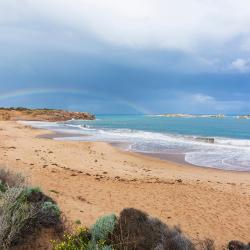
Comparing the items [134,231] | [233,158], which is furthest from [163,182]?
[233,158]

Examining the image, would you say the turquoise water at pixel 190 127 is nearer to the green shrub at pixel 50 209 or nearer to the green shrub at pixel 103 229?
the green shrub at pixel 50 209

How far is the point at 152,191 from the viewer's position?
11.8 m

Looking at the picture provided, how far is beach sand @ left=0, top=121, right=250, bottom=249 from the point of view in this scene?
27.9 feet

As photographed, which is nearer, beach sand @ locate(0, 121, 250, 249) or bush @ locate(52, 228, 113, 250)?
bush @ locate(52, 228, 113, 250)

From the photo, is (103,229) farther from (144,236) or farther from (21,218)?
(21,218)

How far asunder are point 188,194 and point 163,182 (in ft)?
6.18

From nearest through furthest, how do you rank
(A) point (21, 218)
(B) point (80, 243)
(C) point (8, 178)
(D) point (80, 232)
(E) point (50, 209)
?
(B) point (80, 243), (A) point (21, 218), (D) point (80, 232), (E) point (50, 209), (C) point (8, 178)

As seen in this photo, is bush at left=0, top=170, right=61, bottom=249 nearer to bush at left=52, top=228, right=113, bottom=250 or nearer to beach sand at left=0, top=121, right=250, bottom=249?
bush at left=52, top=228, right=113, bottom=250

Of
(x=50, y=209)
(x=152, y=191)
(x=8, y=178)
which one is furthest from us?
(x=152, y=191)

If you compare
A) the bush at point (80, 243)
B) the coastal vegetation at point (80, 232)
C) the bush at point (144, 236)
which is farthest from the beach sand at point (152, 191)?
the bush at point (144, 236)

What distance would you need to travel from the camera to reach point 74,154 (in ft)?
67.9

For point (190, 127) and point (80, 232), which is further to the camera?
point (190, 127)

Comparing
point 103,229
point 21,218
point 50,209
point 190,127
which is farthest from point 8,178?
point 190,127

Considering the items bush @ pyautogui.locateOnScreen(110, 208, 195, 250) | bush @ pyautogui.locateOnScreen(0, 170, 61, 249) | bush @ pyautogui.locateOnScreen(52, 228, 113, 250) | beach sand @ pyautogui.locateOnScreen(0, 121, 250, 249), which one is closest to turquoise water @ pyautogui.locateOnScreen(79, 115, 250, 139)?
beach sand @ pyautogui.locateOnScreen(0, 121, 250, 249)
